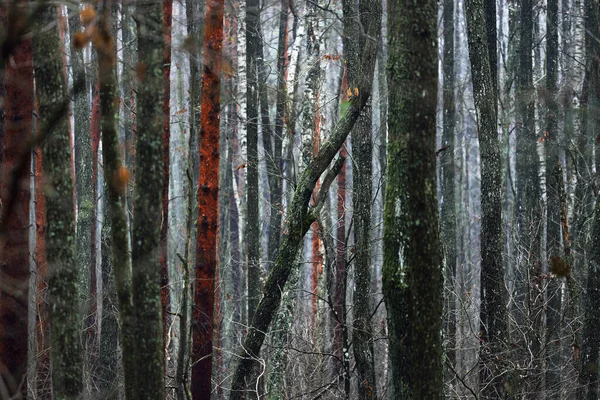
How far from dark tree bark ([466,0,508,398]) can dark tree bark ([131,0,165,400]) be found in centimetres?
475

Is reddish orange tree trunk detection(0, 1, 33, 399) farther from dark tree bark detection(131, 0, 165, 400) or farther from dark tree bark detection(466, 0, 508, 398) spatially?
dark tree bark detection(466, 0, 508, 398)

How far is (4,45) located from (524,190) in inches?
607

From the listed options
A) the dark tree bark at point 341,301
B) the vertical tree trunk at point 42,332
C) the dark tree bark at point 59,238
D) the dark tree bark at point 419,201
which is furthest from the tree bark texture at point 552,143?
the dark tree bark at point 59,238

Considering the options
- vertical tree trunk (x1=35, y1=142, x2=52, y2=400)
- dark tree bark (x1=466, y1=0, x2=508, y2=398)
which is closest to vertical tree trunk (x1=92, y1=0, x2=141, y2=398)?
dark tree bark (x1=466, y1=0, x2=508, y2=398)

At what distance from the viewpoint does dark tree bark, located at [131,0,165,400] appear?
5711 millimetres

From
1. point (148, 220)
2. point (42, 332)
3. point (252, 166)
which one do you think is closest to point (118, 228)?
point (148, 220)

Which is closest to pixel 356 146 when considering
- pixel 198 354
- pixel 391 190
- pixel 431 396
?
pixel 198 354

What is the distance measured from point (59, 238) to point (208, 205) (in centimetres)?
419

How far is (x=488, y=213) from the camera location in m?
9.66

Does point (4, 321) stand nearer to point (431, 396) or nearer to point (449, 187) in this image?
point (431, 396)

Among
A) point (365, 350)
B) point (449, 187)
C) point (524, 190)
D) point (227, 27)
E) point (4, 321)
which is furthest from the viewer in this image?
point (227, 27)

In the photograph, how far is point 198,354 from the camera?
31.8 feet

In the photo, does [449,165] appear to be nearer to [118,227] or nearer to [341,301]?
[341,301]

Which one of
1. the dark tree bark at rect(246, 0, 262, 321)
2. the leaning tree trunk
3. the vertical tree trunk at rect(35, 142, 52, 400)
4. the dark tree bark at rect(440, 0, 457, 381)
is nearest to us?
the leaning tree trunk
